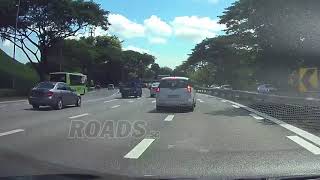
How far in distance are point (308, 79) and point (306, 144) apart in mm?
8435

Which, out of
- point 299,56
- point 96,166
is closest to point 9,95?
point 299,56

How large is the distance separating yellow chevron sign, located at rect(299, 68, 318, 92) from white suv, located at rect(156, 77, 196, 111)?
22.2 ft

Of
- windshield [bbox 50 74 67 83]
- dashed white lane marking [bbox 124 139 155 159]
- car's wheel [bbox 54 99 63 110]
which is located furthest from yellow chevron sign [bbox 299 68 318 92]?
windshield [bbox 50 74 67 83]

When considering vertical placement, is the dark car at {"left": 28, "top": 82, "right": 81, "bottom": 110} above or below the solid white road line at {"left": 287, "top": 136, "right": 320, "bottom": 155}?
above

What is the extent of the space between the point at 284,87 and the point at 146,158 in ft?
83.2

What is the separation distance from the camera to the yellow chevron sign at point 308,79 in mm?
20359

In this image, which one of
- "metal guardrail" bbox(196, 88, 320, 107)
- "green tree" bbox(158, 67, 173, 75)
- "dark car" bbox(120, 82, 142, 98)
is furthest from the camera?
"green tree" bbox(158, 67, 173, 75)

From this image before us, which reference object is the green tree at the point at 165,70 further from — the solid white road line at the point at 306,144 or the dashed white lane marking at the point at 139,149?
the dashed white lane marking at the point at 139,149

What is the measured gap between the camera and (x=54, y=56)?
71.7 meters

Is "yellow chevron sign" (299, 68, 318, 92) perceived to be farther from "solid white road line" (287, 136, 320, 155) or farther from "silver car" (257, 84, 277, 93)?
"silver car" (257, 84, 277, 93)

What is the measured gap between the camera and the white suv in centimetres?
2671

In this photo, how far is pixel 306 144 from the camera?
42.0 feet

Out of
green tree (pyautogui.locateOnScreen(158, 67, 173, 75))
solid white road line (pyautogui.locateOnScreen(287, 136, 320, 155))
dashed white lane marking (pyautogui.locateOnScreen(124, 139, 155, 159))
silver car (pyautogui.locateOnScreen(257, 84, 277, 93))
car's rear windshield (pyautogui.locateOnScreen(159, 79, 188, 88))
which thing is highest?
green tree (pyautogui.locateOnScreen(158, 67, 173, 75))

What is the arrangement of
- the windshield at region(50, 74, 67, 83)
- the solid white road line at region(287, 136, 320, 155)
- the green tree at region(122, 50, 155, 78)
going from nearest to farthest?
1. the solid white road line at region(287, 136, 320, 155)
2. the windshield at region(50, 74, 67, 83)
3. the green tree at region(122, 50, 155, 78)
